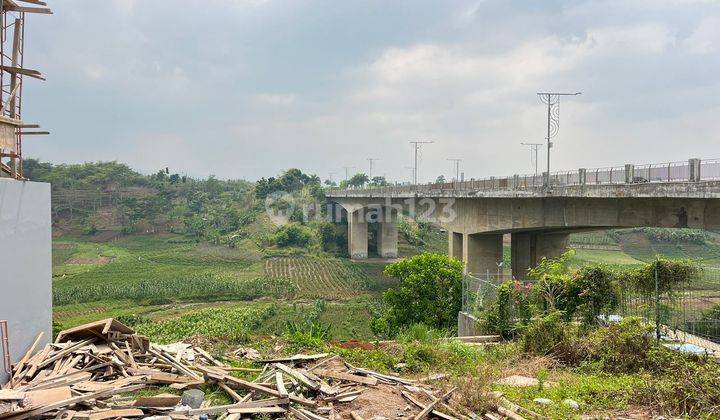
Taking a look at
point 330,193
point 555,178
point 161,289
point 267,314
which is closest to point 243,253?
point 330,193

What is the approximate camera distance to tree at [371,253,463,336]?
23.6m

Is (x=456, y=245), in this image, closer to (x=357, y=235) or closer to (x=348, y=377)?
(x=348, y=377)

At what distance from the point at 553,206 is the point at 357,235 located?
133 feet

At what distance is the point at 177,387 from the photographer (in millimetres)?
8227

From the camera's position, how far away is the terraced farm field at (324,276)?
41553 millimetres

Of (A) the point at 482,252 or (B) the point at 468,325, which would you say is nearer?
(B) the point at 468,325

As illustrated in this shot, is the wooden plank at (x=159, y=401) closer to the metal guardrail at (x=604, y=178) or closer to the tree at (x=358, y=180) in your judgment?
the metal guardrail at (x=604, y=178)

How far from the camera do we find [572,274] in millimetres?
13727

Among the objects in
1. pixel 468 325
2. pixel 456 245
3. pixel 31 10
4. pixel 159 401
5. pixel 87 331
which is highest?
pixel 31 10

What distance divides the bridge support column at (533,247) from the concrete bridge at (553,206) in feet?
0.18

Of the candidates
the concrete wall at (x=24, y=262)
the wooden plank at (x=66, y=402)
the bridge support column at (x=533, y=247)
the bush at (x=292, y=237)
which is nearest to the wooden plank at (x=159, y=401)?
the wooden plank at (x=66, y=402)

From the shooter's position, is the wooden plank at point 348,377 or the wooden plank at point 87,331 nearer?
the wooden plank at point 348,377

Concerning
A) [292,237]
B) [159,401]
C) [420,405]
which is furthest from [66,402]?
[292,237]

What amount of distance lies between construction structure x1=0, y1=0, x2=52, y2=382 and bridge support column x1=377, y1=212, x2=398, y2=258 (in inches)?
2058
